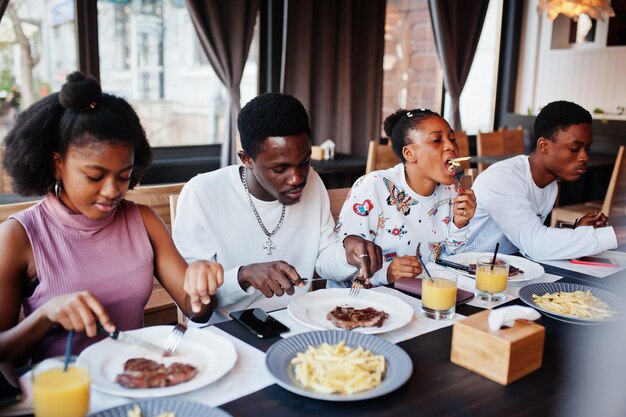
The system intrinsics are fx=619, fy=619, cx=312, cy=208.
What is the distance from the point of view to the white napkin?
49.5 inches

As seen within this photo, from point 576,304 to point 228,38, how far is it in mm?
3647

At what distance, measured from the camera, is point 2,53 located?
4.05m

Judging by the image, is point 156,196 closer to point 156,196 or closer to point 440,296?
point 156,196

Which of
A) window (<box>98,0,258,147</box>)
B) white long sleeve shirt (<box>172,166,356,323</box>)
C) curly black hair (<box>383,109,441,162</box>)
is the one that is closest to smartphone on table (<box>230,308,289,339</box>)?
white long sleeve shirt (<box>172,166,356,323</box>)

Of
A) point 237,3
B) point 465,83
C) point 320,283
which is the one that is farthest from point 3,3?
point 465,83

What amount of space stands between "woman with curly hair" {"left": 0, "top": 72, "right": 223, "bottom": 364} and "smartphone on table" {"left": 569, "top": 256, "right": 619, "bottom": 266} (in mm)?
1321

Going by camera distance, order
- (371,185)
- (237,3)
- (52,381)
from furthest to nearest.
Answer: (237,3) < (371,185) < (52,381)

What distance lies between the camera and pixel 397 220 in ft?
7.11

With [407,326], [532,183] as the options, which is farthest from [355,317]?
[532,183]

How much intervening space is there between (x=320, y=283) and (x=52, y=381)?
1518 millimetres

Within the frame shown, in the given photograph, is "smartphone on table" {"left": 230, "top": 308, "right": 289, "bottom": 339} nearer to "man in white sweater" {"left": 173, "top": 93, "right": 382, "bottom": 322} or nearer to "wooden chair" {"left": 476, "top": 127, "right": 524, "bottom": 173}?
"man in white sweater" {"left": 173, "top": 93, "right": 382, "bottom": 322}

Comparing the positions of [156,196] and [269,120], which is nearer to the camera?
[269,120]

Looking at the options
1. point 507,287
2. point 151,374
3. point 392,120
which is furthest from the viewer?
point 392,120

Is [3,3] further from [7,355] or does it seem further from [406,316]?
[406,316]
